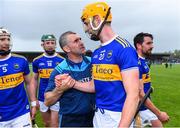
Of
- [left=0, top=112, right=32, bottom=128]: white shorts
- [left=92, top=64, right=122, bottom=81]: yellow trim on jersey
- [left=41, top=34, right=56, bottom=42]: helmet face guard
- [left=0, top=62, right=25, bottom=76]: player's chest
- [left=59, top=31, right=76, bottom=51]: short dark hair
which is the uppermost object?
[left=59, top=31, right=76, bottom=51]: short dark hair

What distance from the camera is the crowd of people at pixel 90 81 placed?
477 cm

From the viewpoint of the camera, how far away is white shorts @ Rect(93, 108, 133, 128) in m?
5.02

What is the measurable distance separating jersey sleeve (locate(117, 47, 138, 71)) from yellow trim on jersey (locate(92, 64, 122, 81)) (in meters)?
0.10

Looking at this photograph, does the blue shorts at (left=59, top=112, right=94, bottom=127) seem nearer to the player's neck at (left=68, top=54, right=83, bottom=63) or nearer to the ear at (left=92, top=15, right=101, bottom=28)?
the player's neck at (left=68, top=54, right=83, bottom=63)

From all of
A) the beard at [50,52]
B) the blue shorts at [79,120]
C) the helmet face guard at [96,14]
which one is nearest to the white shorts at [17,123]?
the blue shorts at [79,120]

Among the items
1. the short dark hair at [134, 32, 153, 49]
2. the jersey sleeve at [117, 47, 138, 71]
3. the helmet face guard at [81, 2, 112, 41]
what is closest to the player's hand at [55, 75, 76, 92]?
the helmet face guard at [81, 2, 112, 41]

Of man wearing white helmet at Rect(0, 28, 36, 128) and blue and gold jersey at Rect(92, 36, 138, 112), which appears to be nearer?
blue and gold jersey at Rect(92, 36, 138, 112)

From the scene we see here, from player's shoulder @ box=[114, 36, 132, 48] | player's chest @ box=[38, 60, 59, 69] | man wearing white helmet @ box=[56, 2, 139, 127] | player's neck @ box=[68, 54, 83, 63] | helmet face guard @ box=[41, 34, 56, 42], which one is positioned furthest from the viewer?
player's chest @ box=[38, 60, 59, 69]

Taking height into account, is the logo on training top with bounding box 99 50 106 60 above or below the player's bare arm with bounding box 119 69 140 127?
above

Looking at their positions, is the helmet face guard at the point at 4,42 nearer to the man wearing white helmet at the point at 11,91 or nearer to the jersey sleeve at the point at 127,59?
the man wearing white helmet at the point at 11,91

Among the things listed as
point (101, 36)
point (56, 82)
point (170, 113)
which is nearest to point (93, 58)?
point (101, 36)

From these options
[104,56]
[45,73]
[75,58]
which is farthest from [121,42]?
[45,73]

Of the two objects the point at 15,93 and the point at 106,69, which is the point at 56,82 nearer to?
the point at 106,69

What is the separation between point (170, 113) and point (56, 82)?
422 inches
